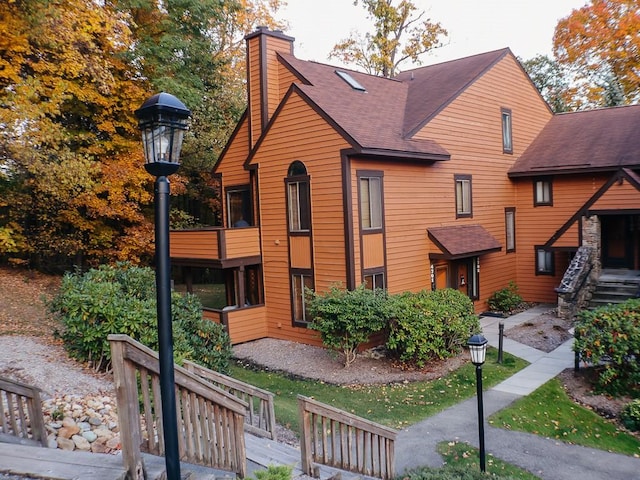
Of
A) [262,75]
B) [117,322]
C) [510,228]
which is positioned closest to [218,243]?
[262,75]

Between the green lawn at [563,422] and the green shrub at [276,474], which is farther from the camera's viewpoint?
the green lawn at [563,422]

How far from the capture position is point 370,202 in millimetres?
13656

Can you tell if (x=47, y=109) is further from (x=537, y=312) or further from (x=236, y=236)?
(x=537, y=312)

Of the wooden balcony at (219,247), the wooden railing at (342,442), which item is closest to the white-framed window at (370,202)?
the wooden balcony at (219,247)

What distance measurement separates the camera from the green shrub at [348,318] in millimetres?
11578

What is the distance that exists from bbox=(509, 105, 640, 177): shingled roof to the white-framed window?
314 inches

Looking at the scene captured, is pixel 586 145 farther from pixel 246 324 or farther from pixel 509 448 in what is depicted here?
pixel 509 448

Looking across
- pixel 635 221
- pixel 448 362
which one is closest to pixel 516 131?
pixel 635 221

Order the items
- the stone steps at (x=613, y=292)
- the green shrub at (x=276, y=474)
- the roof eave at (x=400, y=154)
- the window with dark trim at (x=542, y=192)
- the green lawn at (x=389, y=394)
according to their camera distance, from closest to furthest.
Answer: the green shrub at (x=276, y=474)
the green lawn at (x=389, y=394)
the roof eave at (x=400, y=154)
the stone steps at (x=613, y=292)
the window with dark trim at (x=542, y=192)

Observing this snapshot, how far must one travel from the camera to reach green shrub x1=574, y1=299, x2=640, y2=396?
9477 mm

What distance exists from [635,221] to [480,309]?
6.12 m

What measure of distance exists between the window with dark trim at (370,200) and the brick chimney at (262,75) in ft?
13.6

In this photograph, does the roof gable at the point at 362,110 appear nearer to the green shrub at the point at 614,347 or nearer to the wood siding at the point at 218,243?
the wood siding at the point at 218,243

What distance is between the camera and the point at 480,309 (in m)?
17.5
